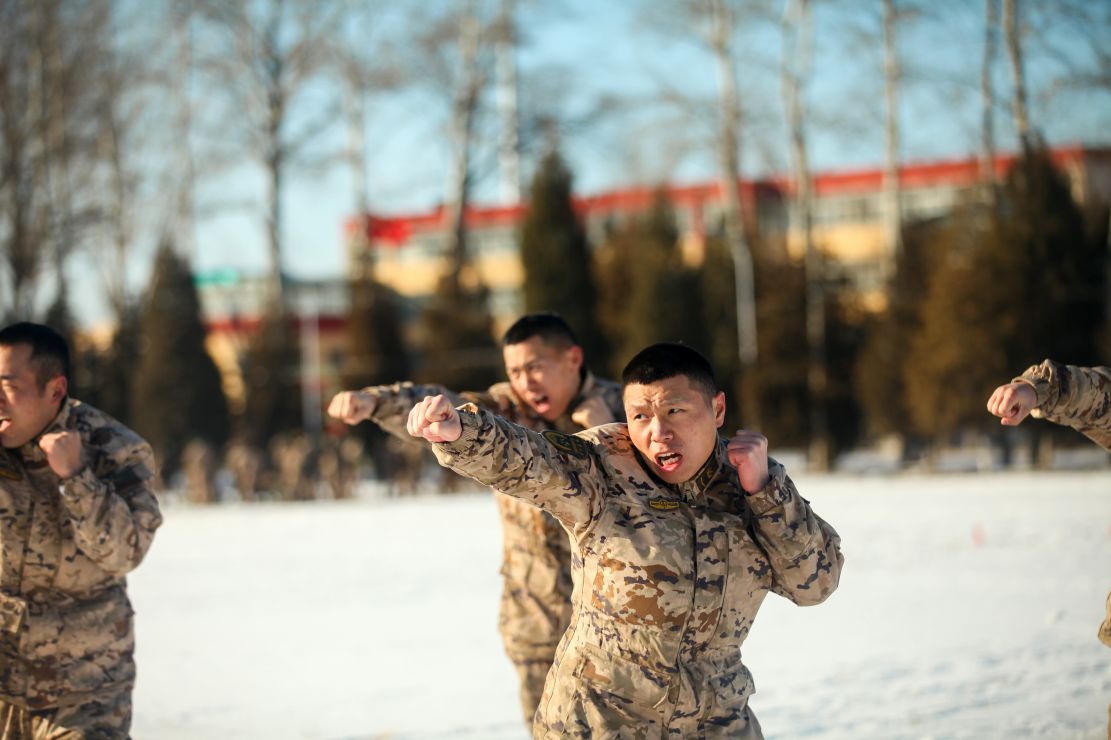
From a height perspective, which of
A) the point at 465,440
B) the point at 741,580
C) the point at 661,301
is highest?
the point at 661,301

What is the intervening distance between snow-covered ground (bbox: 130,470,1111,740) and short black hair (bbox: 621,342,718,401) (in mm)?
3459

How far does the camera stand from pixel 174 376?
30.0 metres

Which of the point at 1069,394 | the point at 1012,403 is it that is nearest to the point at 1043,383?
the point at 1069,394

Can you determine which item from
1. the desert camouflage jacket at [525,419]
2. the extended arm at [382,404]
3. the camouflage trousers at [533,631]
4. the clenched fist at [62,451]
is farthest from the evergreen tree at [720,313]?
the clenched fist at [62,451]

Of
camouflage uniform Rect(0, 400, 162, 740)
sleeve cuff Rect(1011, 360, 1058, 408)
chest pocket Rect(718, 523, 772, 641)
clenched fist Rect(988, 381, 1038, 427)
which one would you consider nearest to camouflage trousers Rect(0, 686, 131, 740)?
camouflage uniform Rect(0, 400, 162, 740)

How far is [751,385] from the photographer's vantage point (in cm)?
2666

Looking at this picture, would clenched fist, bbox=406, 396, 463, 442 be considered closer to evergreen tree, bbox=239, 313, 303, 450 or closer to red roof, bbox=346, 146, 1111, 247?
evergreen tree, bbox=239, 313, 303, 450

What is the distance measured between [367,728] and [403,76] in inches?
1058

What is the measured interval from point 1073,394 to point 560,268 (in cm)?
2508

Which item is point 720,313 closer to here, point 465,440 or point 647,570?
point 647,570

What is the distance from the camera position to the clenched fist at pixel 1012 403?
389cm

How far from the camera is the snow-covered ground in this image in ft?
22.7

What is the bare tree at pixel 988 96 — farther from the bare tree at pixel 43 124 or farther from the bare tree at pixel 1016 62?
the bare tree at pixel 43 124

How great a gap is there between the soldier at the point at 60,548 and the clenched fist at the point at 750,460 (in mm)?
2251
